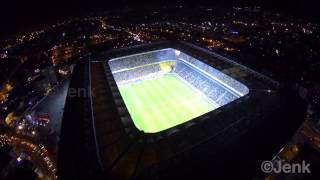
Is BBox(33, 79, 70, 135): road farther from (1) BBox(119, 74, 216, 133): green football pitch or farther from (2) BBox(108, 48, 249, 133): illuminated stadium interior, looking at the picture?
(1) BBox(119, 74, 216, 133): green football pitch

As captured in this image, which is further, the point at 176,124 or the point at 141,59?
the point at 141,59

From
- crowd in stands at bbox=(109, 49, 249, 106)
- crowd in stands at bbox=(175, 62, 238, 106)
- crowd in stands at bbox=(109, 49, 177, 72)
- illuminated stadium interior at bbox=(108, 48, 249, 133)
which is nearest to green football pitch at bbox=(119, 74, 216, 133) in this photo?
illuminated stadium interior at bbox=(108, 48, 249, 133)

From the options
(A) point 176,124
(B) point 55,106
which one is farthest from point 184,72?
(B) point 55,106

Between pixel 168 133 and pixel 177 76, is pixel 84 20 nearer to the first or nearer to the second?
pixel 177 76

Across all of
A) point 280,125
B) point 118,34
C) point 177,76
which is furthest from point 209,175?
point 118,34

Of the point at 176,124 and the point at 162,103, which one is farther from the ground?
the point at 162,103

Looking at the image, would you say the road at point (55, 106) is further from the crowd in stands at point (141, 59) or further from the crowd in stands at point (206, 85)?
the crowd in stands at point (206, 85)

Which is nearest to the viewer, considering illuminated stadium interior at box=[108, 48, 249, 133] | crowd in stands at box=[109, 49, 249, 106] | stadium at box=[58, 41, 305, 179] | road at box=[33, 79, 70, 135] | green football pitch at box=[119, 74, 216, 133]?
stadium at box=[58, 41, 305, 179]

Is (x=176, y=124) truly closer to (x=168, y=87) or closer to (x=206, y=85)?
(x=206, y=85)
